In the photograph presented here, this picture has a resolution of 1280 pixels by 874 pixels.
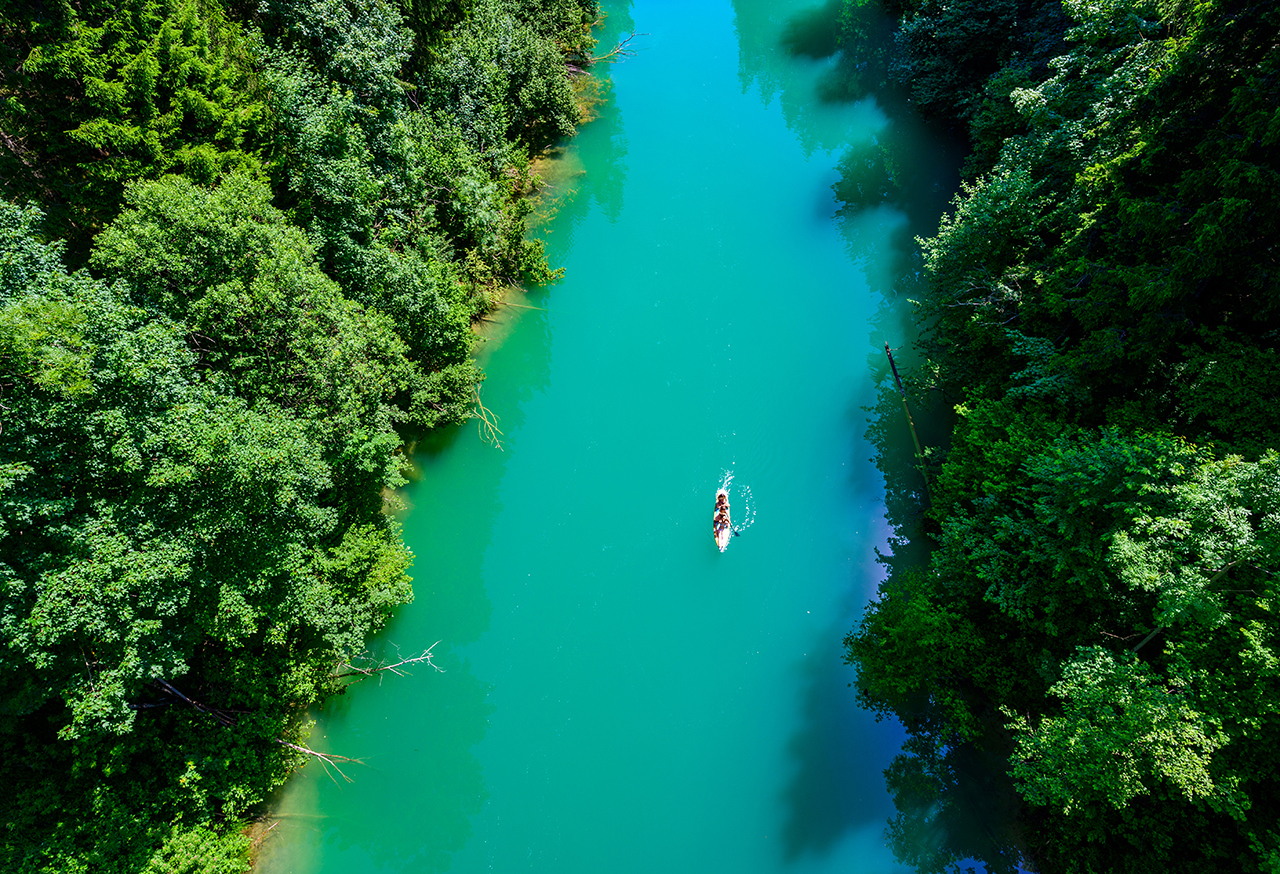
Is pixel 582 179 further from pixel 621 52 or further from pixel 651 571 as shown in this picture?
pixel 651 571

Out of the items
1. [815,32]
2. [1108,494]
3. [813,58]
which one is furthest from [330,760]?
[815,32]

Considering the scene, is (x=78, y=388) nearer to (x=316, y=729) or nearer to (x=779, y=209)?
(x=316, y=729)

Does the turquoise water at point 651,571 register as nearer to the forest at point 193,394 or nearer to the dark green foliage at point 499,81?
the forest at point 193,394

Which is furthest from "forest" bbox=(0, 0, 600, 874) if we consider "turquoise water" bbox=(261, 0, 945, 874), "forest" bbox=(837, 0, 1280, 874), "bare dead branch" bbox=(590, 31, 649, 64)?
"bare dead branch" bbox=(590, 31, 649, 64)

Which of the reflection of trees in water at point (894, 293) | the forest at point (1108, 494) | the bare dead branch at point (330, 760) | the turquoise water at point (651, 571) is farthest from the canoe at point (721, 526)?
the bare dead branch at point (330, 760)

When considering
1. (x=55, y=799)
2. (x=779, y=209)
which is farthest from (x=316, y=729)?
(x=779, y=209)

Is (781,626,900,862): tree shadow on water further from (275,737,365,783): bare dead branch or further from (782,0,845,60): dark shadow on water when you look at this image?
(782,0,845,60): dark shadow on water
